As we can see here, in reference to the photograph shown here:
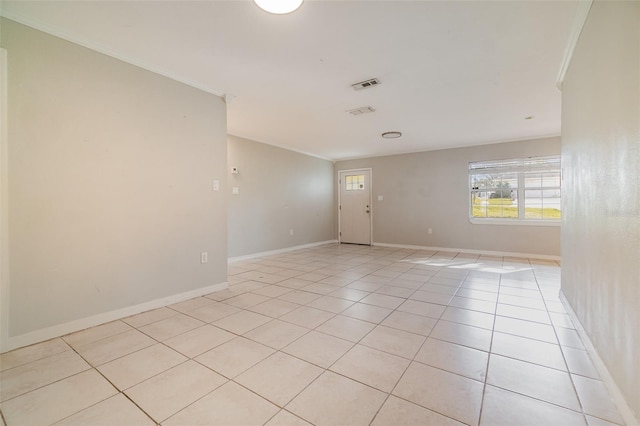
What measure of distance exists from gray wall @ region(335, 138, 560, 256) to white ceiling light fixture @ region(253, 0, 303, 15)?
13.7 feet

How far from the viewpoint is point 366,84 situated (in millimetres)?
2988

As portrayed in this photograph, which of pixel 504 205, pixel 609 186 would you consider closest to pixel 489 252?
pixel 504 205

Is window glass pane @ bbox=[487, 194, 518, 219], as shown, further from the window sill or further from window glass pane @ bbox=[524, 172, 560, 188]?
window glass pane @ bbox=[524, 172, 560, 188]

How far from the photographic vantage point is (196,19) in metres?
2.00

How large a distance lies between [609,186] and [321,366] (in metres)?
1.98

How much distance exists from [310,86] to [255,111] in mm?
1157

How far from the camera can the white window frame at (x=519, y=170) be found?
16.6 ft

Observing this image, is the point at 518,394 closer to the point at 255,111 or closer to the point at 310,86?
the point at 310,86

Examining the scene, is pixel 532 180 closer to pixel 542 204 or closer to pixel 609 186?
pixel 542 204

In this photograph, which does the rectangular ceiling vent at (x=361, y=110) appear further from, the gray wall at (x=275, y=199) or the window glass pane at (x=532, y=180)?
the window glass pane at (x=532, y=180)

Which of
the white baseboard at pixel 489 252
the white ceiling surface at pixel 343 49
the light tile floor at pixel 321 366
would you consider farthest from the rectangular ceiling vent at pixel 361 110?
the white baseboard at pixel 489 252

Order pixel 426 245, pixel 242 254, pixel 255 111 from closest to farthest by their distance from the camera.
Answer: pixel 255 111
pixel 242 254
pixel 426 245

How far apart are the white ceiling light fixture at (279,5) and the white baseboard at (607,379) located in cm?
284

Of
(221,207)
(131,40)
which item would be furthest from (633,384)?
(131,40)
